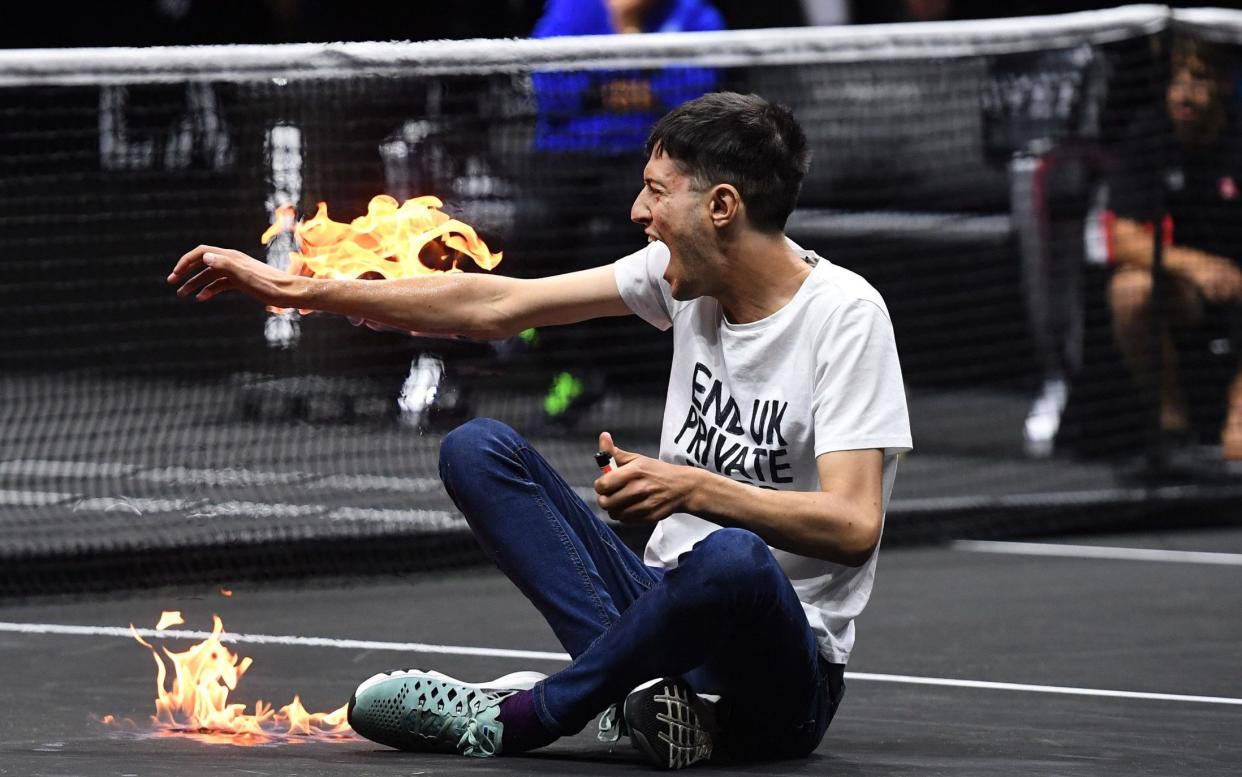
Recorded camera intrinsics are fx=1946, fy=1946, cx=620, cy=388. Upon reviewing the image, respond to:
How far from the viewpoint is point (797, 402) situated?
352 cm

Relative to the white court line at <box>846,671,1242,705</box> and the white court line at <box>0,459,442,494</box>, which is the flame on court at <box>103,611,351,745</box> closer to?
the white court line at <box>846,671,1242,705</box>

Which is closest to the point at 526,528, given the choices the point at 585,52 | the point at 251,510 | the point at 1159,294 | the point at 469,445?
the point at 469,445

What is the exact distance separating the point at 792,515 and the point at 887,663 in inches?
72.1

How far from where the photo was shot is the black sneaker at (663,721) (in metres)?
3.46

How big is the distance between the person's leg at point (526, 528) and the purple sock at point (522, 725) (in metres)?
0.13

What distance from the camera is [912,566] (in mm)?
6707

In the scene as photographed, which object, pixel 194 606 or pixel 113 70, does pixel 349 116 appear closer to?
pixel 113 70

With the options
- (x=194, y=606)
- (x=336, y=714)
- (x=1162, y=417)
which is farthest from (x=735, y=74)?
(x=336, y=714)

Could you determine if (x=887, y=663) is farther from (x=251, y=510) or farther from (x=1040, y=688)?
(x=251, y=510)

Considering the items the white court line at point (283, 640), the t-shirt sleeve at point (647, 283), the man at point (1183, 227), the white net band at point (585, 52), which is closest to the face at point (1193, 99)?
the man at point (1183, 227)

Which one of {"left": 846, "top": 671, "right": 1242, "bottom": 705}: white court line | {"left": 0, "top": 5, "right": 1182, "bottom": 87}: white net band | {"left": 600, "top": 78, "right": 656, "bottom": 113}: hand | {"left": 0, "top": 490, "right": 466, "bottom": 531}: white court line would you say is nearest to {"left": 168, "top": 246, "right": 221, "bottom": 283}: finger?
{"left": 846, "top": 671, "right": 1242, "bottom": 705}: white court line

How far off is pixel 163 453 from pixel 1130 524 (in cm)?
383

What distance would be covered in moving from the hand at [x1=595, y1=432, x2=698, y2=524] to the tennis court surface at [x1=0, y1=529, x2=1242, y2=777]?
561 millimetres

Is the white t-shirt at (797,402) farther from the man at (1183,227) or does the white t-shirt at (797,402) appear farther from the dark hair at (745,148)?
the man at (1183,227)
